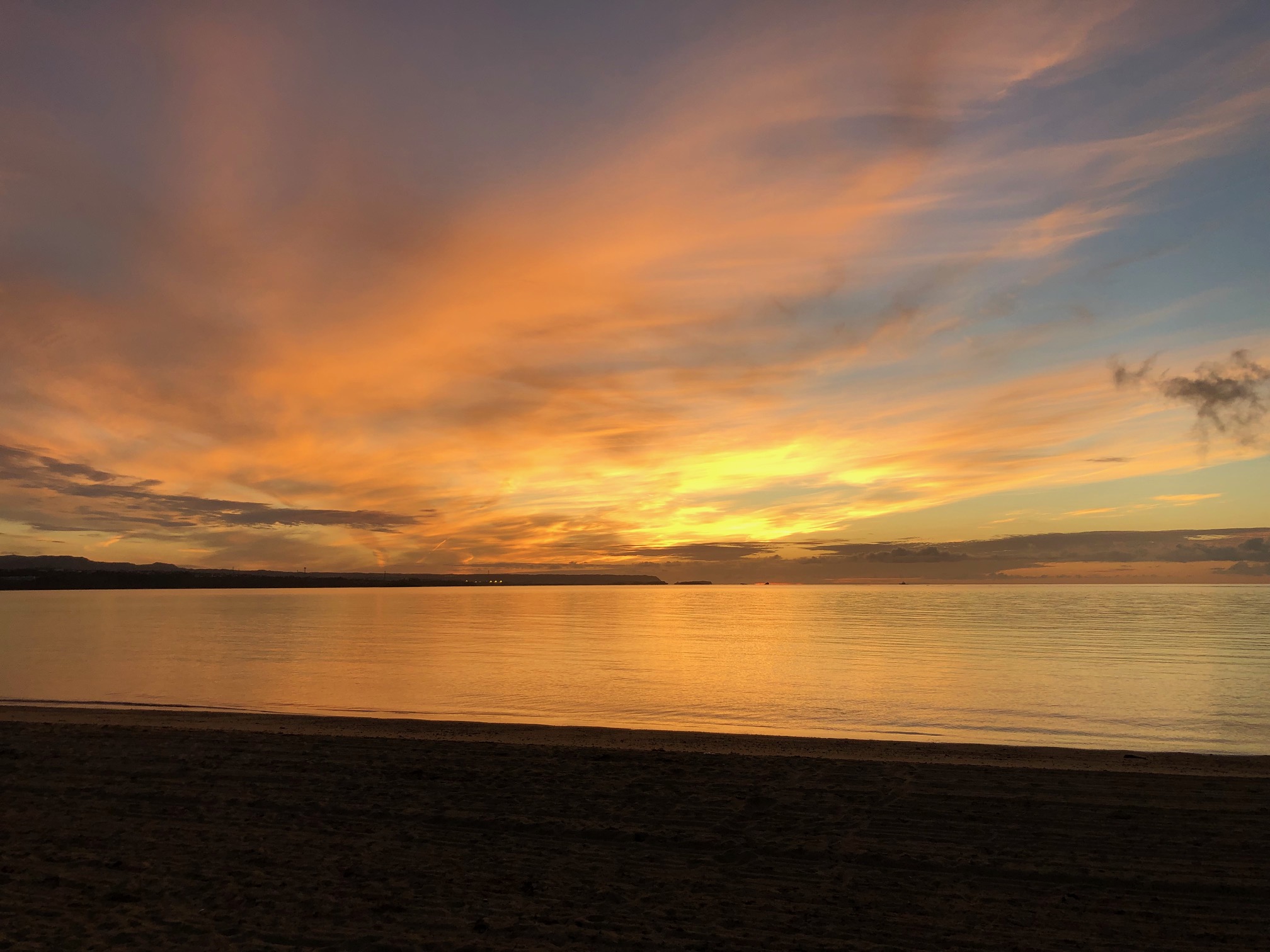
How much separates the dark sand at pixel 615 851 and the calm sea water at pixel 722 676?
9.29m

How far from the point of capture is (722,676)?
129 ft

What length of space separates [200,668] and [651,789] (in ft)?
116

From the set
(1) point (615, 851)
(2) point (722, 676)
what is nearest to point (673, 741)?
(1) point (615, 851)

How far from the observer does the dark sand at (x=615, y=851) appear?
7902 mm

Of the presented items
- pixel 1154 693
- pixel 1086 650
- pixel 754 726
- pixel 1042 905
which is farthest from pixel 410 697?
pixel 1086 650

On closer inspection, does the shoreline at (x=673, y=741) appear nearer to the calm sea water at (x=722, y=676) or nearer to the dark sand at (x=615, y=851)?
the dark sand at (x=615, y=851)

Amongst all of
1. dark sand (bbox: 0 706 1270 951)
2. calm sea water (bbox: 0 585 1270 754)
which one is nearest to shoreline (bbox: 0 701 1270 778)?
dark sand (bbox: 0 706 1270 951)

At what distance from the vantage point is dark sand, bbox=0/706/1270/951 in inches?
311

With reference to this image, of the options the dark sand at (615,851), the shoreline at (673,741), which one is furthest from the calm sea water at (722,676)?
the dark sand at (615,851)

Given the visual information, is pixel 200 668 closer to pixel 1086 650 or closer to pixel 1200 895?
pixel 1200 895

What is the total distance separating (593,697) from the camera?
30.9 meters

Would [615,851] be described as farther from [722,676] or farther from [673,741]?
[722,676]

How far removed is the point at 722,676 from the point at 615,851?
3000 centimetres

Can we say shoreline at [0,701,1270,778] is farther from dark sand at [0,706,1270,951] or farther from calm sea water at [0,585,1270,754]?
calm sea water at [0,585,1270,754]
